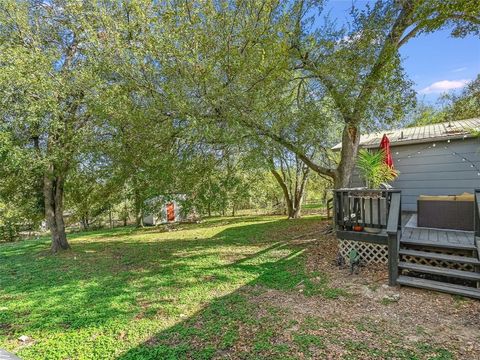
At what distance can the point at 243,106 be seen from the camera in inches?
228

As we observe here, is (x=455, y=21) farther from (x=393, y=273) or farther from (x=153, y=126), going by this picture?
(x=153, y=126)

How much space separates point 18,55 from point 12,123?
1735mm

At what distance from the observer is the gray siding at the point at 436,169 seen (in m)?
7.43

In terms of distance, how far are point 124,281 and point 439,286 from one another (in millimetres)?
5689

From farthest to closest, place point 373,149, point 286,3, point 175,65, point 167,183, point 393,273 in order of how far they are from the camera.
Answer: point 373,149
point 167,183
point 286,3
point 175,65
point 393,273

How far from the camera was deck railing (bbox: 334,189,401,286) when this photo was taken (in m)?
4.81

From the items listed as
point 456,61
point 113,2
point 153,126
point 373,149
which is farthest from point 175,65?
point 456,61

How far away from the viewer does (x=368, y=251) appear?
571cm

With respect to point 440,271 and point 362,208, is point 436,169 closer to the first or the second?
point 362,208

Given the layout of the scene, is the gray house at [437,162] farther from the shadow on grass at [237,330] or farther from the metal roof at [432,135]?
the shadow on grass at [237,330]

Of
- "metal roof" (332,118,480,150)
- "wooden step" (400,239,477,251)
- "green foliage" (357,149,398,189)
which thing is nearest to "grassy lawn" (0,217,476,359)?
"wooden step" (400,239,477,251)

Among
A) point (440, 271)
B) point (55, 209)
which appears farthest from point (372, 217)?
point (55, 209)

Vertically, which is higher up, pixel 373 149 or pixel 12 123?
pixel 12 123

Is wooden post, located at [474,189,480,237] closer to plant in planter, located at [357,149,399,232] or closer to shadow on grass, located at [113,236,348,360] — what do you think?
plant in planter, located at [357,149,399,232]
